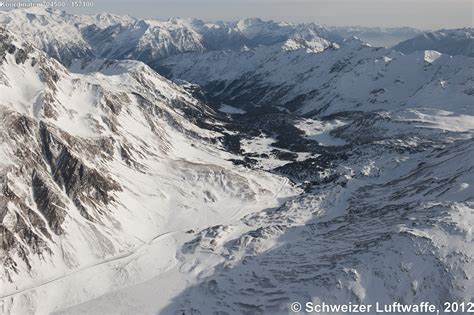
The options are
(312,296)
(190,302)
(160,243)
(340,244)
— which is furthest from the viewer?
(160,243)

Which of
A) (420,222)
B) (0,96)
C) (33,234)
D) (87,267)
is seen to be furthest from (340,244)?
(0,96)

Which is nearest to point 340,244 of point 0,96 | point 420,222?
point 420,222

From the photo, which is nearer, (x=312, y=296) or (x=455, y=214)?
(x=312, y=296)

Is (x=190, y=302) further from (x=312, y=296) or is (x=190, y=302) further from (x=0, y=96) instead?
(x=0, y=96)

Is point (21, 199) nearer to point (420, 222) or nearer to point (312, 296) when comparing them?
point (312, 296)

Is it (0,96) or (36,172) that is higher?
(0,96)

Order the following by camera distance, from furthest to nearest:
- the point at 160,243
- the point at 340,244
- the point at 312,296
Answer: the point at 160,243
the point at 340,244
the point at 312,296

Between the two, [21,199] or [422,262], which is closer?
[422,262]

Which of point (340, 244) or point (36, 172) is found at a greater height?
point (36, 172)

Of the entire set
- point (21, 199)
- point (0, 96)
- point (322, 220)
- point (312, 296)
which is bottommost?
point (322, 220)
